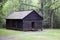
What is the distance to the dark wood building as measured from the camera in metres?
35.3

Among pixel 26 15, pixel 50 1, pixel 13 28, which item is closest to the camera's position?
pixel 26 15

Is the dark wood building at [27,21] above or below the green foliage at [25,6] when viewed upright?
below

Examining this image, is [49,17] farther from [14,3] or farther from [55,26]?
[14,3]

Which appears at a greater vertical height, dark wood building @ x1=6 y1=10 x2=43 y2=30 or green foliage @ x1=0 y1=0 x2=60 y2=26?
green foliage @ x1=0 y1=0 x2=60 y2=26

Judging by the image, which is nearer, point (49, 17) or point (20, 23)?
point (20, 23)

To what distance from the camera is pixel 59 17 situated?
1777 inches

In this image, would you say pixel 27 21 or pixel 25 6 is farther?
pixel 25 6

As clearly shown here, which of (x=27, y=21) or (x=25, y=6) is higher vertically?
(x=25, y=6)

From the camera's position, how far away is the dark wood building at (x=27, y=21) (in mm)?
35344

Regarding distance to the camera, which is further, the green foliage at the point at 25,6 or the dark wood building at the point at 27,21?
the green foliage at the point at 25,6

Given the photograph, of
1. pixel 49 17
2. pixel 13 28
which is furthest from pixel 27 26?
pixel 49 17

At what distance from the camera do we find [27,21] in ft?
117

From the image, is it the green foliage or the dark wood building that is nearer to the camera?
the dark wood building

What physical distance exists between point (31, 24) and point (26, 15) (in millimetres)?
1914
